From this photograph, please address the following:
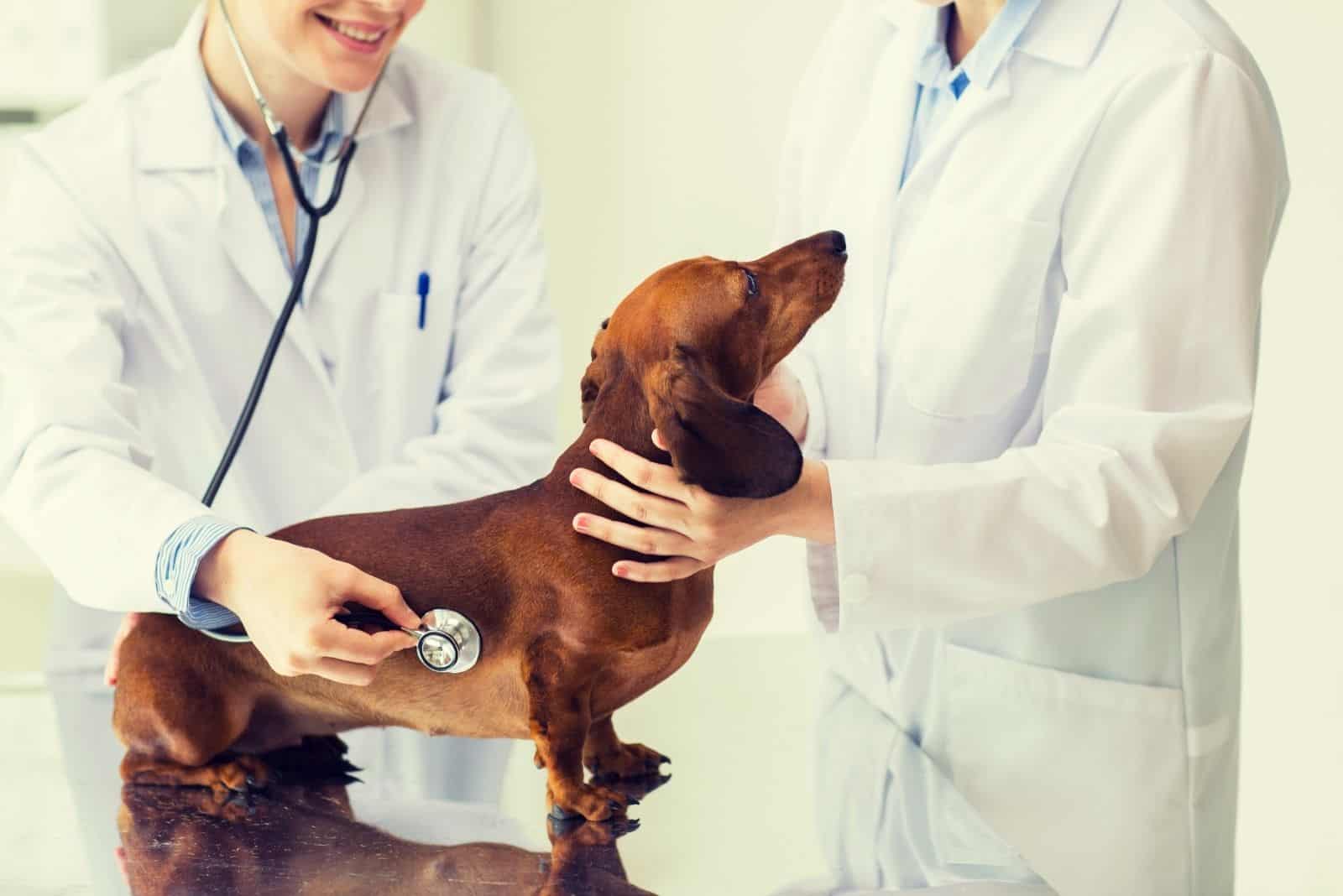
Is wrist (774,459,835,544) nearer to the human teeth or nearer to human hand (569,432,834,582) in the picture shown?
human hand (569,432,834,582)

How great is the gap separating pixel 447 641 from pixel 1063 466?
52 cm

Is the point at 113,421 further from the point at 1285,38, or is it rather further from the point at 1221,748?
the point at 1285,38

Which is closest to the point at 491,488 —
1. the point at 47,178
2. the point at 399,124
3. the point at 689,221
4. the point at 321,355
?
the point at 321,355

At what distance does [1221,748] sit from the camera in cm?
122

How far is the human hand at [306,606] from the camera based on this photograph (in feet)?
3.53

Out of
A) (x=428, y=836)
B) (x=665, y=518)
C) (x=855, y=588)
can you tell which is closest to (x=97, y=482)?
(x=428, y=836)

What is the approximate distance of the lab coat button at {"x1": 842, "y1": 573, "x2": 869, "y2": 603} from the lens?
1.16m

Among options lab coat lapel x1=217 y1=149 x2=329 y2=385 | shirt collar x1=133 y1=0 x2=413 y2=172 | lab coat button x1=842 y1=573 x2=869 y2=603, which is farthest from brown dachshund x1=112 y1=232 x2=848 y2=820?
shirt collar x1=133 y1=0 x2=413 y2=172

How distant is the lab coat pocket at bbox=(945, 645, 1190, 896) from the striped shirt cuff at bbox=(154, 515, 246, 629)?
68 cm

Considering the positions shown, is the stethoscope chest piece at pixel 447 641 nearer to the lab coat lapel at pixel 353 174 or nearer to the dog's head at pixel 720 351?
the dog's head at pixel 720 351

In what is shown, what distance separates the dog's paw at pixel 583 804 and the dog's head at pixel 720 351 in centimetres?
28

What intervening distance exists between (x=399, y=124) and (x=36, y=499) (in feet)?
2.22

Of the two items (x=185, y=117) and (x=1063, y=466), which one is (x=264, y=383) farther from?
(x=1063, y=466)

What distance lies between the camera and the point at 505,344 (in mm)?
1736
